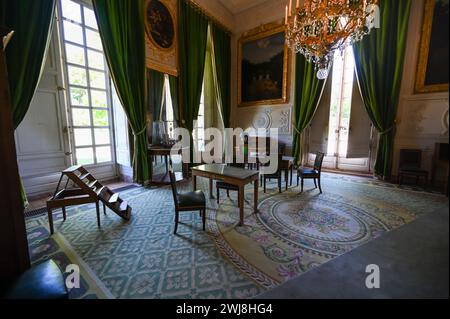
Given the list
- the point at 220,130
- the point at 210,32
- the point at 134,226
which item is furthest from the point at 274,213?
the point at 210,32

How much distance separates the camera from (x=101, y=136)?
478 centimetres

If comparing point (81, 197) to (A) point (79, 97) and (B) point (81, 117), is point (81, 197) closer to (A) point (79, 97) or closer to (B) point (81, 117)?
(B) point (81, 117)

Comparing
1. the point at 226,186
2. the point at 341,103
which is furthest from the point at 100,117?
the point at 341,103

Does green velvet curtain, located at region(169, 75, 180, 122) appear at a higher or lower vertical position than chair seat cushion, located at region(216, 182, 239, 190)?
higher

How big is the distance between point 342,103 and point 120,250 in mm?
6063

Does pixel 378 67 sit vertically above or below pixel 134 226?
above

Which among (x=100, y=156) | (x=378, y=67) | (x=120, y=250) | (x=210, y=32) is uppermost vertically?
(x=210, y=32)

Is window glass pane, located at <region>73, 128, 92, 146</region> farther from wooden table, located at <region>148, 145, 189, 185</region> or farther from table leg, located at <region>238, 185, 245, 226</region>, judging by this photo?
table leg, located at <region>238, 185, 245, 226</region>

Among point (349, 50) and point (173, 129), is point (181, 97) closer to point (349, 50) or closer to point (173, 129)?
point (173, 129)

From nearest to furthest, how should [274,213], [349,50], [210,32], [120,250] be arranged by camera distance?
[120,250]
[274,213]
[349,50]
[210,32]

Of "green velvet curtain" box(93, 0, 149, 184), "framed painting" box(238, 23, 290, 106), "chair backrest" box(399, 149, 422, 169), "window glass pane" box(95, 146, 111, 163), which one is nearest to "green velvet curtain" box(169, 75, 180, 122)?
"green velvet curtain" box(93, 0, 149, 184)

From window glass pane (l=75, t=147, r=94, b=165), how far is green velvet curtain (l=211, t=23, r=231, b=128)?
4.07 metres

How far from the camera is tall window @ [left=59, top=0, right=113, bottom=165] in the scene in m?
4.10

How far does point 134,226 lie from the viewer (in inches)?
111
